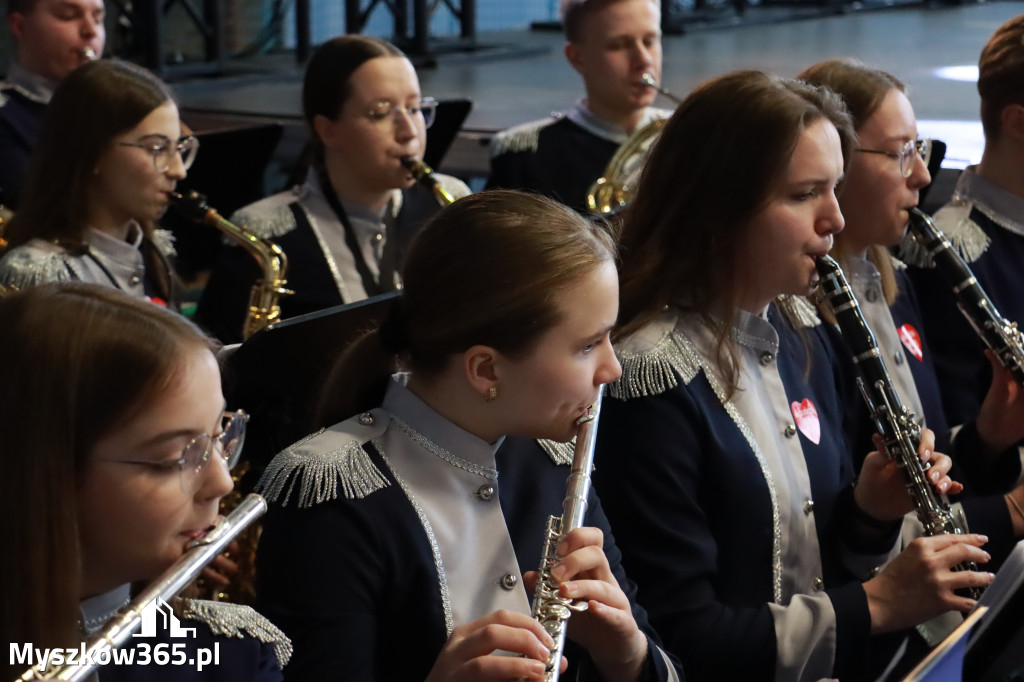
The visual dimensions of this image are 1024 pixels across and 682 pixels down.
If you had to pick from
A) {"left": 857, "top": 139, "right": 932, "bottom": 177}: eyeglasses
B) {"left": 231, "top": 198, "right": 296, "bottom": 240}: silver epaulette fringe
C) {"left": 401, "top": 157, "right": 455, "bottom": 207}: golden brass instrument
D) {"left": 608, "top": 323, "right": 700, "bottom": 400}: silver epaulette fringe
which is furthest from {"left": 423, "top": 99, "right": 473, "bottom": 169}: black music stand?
{"left": 608, "top": 323, "right": 700, "bottom": 400}: silver epaulette fringe

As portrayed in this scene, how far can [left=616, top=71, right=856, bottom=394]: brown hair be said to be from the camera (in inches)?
64.1

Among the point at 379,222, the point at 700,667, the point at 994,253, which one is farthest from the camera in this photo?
the point at 379,222

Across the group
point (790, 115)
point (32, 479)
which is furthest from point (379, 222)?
point (32, 479)

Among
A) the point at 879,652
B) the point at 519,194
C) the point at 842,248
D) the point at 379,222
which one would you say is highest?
the point at 519,194

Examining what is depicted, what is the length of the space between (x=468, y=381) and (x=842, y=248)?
903 millimetres

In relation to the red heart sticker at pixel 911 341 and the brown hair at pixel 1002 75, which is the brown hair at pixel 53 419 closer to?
the red heart sticker at pixel 911 341

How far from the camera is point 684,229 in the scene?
1.68 meters

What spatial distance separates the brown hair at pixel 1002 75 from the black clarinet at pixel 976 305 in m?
0.50

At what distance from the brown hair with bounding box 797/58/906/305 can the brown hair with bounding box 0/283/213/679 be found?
4.19 feet

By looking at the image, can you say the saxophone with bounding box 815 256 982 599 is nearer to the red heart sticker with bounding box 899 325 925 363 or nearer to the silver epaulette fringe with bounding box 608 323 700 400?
the silver epaulette fringe with bounding box 608 323 700 400

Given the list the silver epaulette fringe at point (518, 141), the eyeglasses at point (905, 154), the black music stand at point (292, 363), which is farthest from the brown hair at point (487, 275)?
the silver epaulette fringe at point (518, 141)

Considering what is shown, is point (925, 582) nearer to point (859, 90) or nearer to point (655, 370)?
point (655, 370)

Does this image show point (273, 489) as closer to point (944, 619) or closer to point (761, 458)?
point (761, 458)

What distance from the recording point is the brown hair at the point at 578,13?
3316mm
